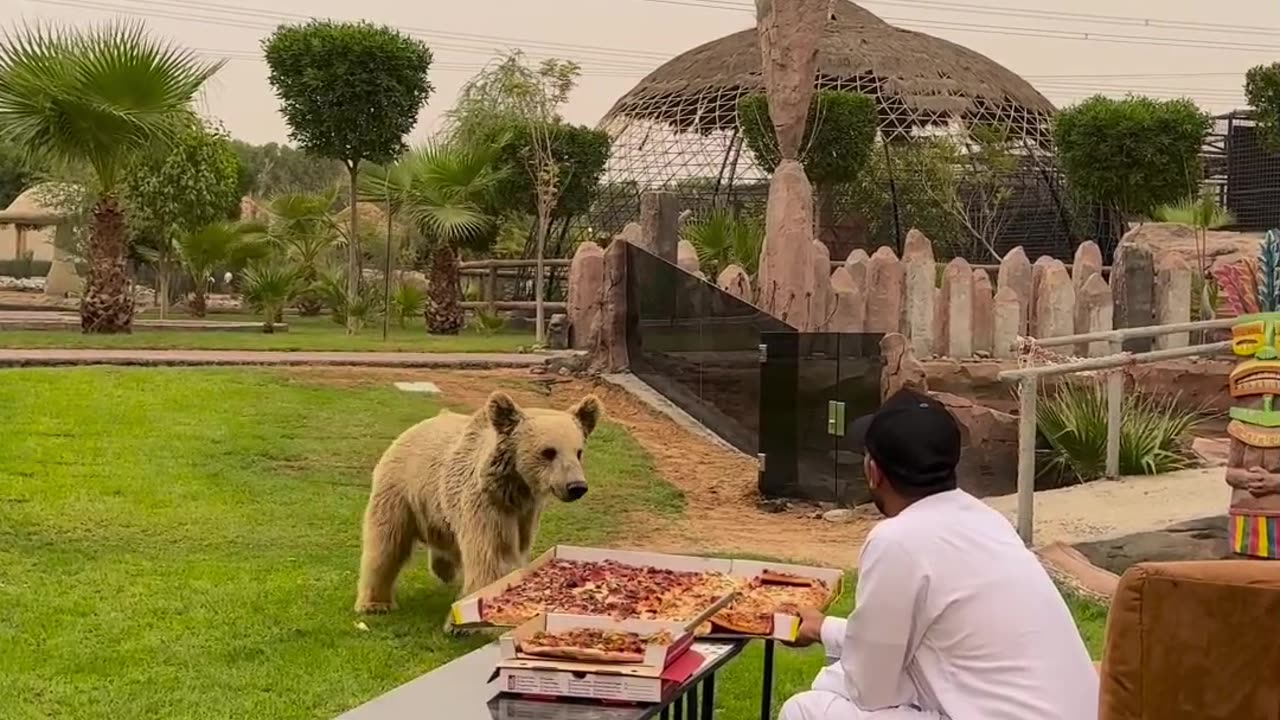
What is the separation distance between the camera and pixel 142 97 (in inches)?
580

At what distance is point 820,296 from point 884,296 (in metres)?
Answer: 1.11

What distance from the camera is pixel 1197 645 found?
326 cm

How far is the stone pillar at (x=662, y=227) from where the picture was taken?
1784cm

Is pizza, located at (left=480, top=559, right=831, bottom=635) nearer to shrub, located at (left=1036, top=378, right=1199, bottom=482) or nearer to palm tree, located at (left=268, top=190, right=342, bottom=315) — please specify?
shrub, located at (left=1036, top=378, right=1199, bottom=482)

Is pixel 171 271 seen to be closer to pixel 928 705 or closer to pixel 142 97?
pixel 142 97

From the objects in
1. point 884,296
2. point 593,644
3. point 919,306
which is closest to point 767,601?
point 593,644

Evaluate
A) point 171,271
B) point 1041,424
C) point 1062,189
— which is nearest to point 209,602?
point 1041,424

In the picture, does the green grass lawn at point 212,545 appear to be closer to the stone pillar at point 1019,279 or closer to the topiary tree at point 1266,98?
the stone pillar at point 1019,279

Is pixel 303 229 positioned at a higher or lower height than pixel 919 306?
higher

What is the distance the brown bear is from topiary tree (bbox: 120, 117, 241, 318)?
753 inches

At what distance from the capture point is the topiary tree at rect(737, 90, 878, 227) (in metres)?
27.3

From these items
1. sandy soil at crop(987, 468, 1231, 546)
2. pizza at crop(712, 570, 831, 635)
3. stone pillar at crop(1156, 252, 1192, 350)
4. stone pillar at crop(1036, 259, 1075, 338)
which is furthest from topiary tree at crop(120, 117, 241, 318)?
pizza at crop(712, 570, 831, 635)

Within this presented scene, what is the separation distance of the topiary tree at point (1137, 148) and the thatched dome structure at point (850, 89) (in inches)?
256

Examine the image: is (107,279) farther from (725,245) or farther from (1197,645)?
(1197,645)
